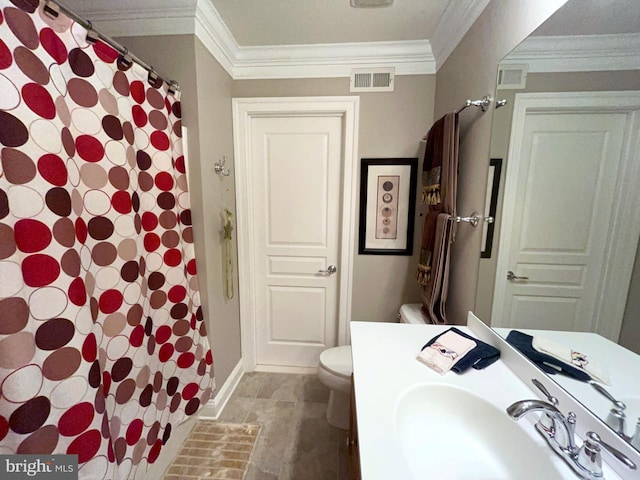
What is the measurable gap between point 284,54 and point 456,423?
213cm

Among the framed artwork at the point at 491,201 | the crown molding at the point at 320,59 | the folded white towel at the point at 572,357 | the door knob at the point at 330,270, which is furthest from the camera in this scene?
the door knob at the point at 330,270

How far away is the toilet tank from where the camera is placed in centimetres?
152

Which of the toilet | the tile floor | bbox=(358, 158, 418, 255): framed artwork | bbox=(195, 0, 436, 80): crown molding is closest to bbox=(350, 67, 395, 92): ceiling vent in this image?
bbox=(195, 0, 436, 80): crown molding

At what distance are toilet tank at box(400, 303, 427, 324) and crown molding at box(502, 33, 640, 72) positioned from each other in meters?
1.25

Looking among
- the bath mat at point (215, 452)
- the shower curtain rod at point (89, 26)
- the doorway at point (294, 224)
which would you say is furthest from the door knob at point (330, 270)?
the shower curtain rod at point (89, 26)

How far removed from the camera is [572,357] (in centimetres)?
70

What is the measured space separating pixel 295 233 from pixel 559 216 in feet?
5.02

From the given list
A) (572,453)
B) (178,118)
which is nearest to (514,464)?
(572,453)

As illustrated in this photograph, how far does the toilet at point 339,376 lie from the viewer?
4.92ft

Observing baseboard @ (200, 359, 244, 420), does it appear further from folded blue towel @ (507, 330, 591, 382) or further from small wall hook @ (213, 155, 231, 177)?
folded blue towel @ (507, 330, 591, 382)

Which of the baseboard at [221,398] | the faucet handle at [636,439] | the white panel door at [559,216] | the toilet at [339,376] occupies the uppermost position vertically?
the white panel door at [559,216]

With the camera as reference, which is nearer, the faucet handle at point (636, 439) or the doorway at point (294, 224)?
the faucet handle at point (636, 439)

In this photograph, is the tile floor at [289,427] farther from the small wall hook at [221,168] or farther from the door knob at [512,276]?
the small wall hook at [221,168]

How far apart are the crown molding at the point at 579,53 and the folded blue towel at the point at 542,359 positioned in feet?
2.44
